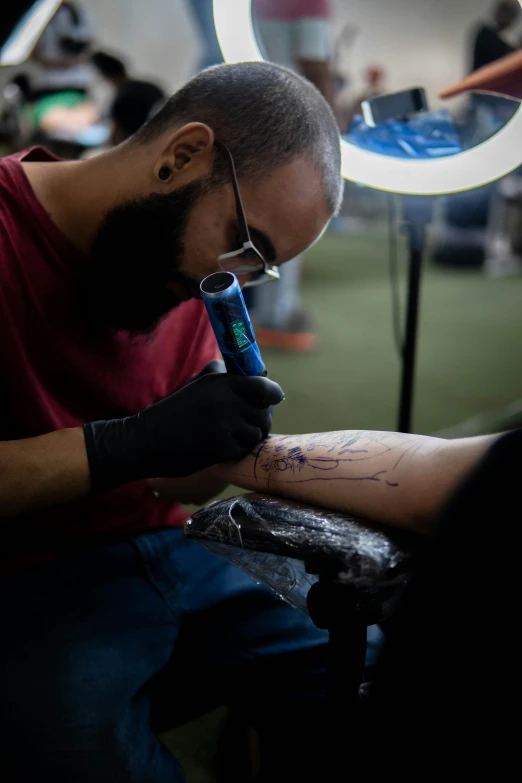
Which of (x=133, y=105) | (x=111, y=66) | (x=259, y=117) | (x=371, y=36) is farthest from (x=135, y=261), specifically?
Result: (x=371, y=36)

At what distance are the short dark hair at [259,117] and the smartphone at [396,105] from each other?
16 cm

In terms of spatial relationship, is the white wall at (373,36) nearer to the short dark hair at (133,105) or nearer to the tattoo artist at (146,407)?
the short dark hair at (133,105)

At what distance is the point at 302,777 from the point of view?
88 cm

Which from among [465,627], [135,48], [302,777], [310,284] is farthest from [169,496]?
[135,48]

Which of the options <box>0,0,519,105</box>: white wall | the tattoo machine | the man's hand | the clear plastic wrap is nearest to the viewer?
the clear plastic wrap

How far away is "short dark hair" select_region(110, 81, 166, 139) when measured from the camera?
2420 mm

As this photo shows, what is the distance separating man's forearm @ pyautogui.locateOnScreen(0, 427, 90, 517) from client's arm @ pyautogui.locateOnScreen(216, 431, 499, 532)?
20 centimetres

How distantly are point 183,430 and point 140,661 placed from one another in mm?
300

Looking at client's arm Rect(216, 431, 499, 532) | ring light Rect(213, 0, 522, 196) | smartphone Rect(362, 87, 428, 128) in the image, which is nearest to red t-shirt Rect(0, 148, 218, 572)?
client's arm Rect(216, 431, 499, 532)

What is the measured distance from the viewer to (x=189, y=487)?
1022 millimetres

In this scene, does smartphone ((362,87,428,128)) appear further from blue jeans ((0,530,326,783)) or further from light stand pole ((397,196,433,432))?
blue jeans ((0,530,326,783))

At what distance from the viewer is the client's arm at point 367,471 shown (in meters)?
0.64

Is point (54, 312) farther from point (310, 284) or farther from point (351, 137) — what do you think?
point (310, 284)

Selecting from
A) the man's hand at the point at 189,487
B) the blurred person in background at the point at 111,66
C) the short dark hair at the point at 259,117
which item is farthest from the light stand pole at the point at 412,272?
the blurred person in background at the point at 111,66
